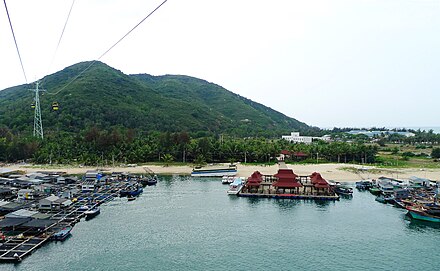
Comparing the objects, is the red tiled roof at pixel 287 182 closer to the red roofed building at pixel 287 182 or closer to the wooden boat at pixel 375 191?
the red roofed building at pixel 287 182

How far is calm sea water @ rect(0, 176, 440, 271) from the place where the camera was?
874 inches

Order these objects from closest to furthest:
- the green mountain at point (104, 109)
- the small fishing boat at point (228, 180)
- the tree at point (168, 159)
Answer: the small fishing boat at point (228, 180) < the tree at point (168, 159) < the green mountain at point (104, 109)

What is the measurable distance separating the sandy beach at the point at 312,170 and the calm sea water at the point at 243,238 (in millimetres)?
16283

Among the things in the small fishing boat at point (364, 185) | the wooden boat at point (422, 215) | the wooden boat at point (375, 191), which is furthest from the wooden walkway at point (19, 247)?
the small fishing boat at point (364, 185)

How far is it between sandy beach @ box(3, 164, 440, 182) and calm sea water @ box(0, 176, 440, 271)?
53.4 feet

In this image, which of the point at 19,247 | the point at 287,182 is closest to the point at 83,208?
the point at 19,247

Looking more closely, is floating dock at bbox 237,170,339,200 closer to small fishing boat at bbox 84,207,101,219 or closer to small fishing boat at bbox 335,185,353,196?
small fishing boat at bbox 335,185,353,196

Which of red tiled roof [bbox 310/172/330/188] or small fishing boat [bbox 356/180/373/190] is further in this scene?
small fishing boat [bbox 356/180/373/190]

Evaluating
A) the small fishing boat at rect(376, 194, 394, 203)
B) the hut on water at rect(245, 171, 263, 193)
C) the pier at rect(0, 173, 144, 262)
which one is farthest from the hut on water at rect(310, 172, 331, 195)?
the pier at rect(0, 173, 144, 262)

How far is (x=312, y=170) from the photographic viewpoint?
57719 mm

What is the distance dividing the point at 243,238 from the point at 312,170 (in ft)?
111

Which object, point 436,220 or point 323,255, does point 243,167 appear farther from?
point 323,255

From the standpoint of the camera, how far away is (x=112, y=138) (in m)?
68.4

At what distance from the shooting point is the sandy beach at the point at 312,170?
5390 cm
